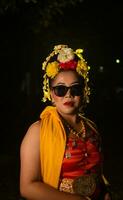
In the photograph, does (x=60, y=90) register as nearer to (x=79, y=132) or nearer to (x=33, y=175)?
(x=79, y=132)

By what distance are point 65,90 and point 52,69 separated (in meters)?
0.14

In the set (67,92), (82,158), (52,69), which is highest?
(52,69)

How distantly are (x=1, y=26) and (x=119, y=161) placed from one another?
336 inches

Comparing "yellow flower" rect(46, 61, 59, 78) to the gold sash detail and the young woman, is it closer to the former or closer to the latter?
the young woman

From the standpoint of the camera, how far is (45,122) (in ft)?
9.27

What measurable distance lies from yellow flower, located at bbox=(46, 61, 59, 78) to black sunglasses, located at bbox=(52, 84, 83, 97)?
0.25 ft

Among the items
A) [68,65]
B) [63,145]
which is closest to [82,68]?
[68,65]

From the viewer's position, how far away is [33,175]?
2.73 m

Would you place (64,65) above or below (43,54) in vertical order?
below

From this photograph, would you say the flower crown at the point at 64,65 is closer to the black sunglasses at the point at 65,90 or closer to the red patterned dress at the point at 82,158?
the black sunglasses at the point at 65,90

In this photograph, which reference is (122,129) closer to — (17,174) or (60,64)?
(17,174)

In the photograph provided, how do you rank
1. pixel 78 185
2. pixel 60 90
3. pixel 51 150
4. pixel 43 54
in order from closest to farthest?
pixel 51 150 < pixel 78 185 < pixel 60 90 < pixel 43 54

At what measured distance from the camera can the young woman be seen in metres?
2.73

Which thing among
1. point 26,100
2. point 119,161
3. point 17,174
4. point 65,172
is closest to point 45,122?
point 65,172
